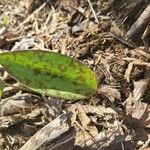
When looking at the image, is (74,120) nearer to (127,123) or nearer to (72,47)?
(127,123)

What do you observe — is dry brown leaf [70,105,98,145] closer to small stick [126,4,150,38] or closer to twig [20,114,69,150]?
twig [20,114,69,150]

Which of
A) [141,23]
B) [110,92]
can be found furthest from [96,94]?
[141,23]

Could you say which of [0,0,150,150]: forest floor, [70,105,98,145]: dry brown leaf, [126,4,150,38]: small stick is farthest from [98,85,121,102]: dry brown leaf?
[126,4,150,38]: small stick

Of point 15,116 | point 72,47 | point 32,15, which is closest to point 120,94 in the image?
point 72,47

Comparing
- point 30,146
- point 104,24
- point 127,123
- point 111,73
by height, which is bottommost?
point 30,146

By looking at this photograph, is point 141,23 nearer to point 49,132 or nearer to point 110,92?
point 110,92

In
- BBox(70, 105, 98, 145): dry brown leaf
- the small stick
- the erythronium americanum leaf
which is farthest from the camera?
the small stick
